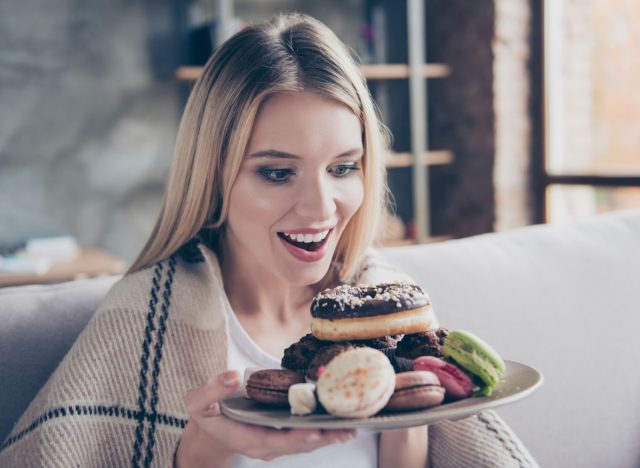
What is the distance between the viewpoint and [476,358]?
2.79 ft

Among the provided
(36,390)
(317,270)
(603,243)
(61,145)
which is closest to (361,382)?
(317,270)

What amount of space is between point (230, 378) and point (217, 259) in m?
0.52

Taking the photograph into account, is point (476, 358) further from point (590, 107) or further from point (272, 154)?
point (590, 107)

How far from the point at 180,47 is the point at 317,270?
10.1 ft

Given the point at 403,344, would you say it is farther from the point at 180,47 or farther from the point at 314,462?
the point at 180,47

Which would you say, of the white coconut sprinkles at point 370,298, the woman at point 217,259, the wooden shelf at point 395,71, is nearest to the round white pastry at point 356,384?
the white coconut sprinkles at point 370,298

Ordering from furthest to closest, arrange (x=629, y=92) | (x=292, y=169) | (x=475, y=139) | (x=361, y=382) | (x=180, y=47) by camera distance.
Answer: (x=475, y=139), (x=180, y=47), (x=629, y=92), (x=292, y=169), (x=361, y=382)

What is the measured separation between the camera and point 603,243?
1.73 metres

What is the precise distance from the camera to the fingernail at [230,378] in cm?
88

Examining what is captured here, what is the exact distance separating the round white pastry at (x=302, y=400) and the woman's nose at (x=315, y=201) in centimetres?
39

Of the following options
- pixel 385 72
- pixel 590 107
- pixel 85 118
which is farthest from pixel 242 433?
pixel 590 107

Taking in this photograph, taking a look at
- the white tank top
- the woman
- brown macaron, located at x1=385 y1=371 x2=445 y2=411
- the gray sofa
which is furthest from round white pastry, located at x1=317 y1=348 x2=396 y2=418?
the gray sofa

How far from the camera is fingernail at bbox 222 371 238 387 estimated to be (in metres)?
0.88

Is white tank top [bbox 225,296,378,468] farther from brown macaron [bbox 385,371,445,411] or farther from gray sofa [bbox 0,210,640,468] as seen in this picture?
brown macaron [bbox 385,371,445,411]
